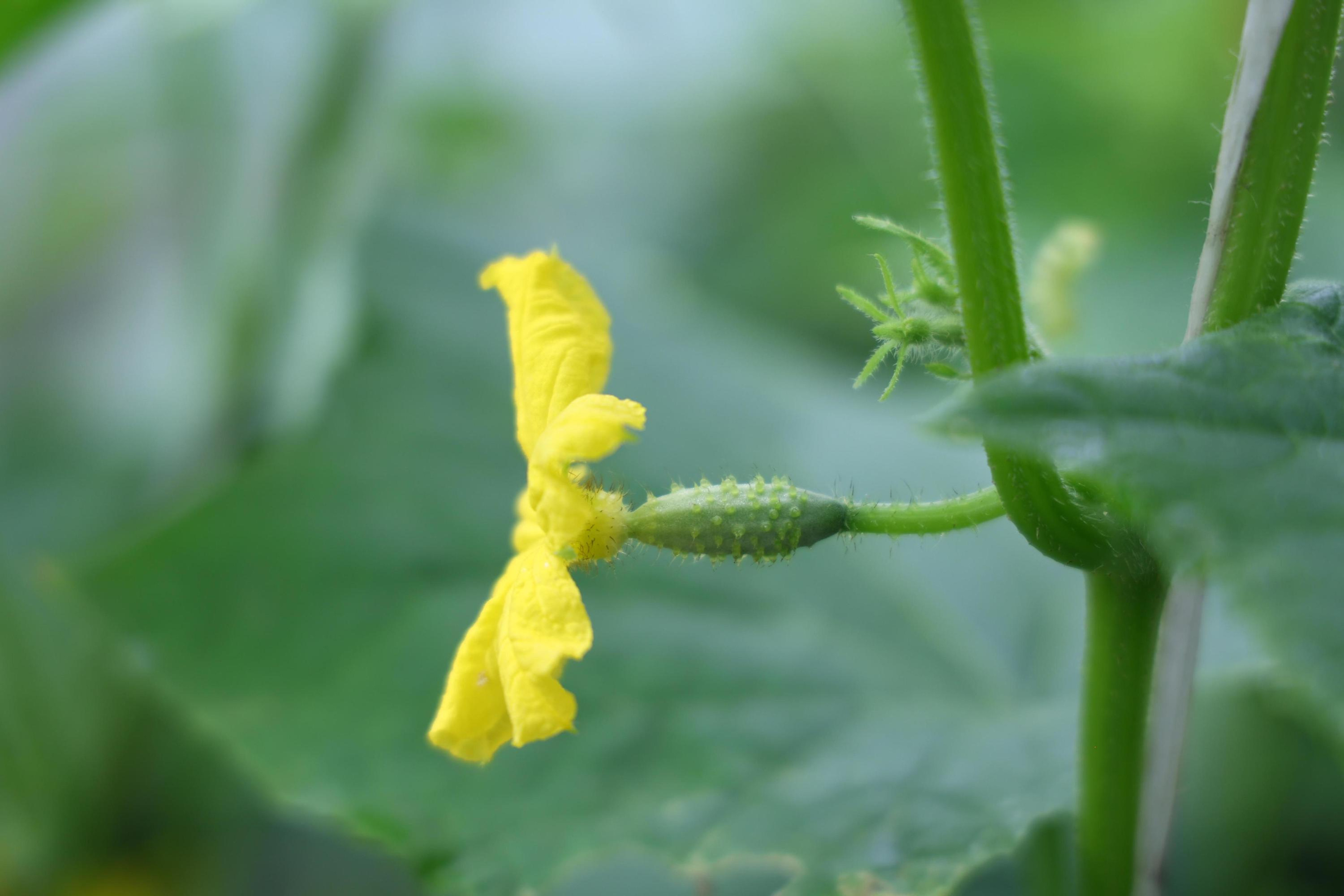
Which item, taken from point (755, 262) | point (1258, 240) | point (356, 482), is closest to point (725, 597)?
point (356, 482)

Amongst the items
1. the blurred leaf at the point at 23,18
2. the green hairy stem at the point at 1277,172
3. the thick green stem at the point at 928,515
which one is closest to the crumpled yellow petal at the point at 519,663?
the thick green stem at the point at 928,515

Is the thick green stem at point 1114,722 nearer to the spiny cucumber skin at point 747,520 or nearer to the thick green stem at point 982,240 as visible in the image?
the thick green stem at point 982,240

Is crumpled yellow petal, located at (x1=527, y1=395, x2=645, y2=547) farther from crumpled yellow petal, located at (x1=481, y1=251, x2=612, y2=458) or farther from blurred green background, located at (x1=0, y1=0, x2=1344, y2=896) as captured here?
blurred green background, located at (x1=0, y1=0, x2=1344, y2=896)

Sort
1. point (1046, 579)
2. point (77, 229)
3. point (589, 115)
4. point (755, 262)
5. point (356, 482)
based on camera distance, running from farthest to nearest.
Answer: point (589, 115) < point (77, 229) < point (755, 262) < point (1046, 579) < point (356, 482)

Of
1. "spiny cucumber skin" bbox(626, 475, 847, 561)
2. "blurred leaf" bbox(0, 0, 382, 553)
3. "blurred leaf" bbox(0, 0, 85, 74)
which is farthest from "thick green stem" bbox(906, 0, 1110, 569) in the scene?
"blurred leaf" bbox(0, 0, 382, 553)

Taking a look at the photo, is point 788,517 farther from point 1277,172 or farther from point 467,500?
point 467,500

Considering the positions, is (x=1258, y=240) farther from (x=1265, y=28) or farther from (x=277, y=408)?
(x=277, y=408)
